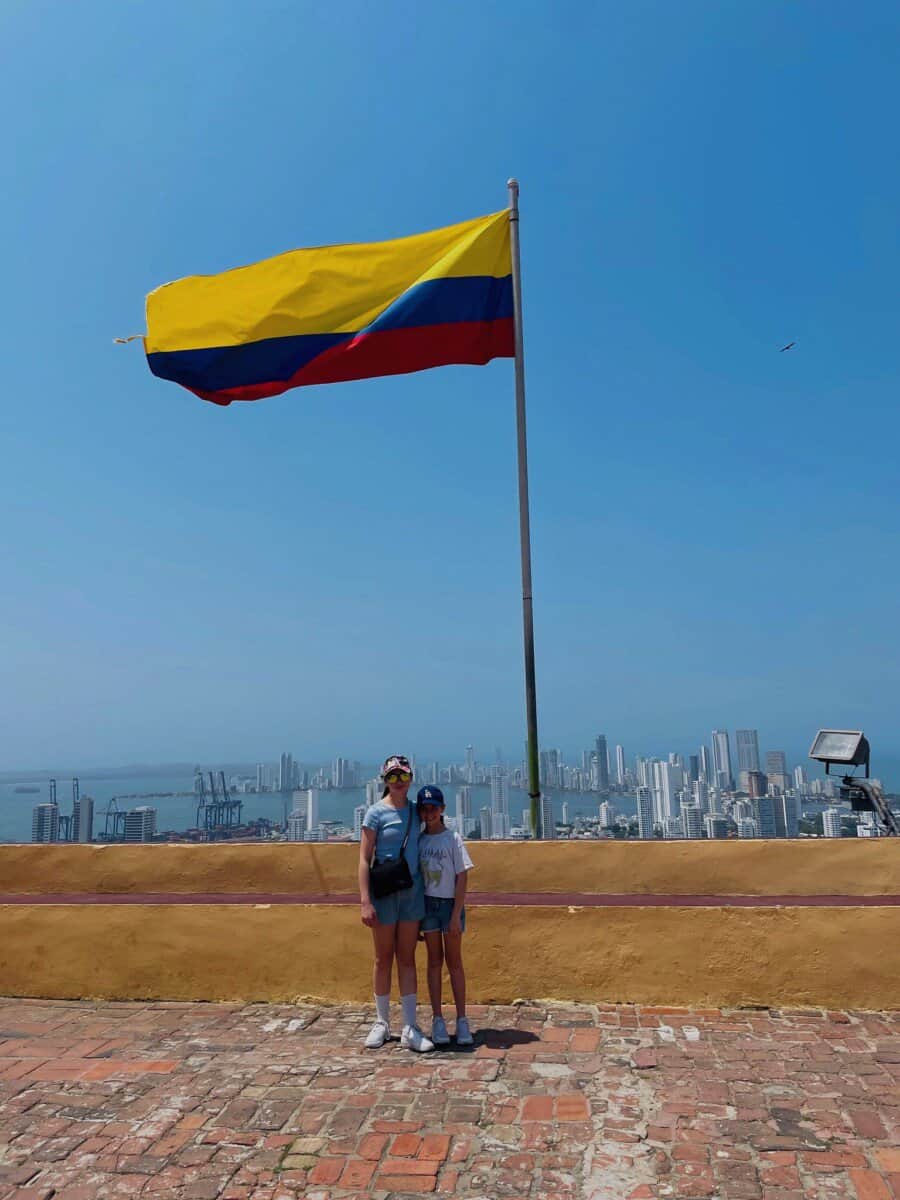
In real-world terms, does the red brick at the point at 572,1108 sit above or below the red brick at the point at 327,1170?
above

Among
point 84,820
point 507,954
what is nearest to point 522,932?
point 507,954

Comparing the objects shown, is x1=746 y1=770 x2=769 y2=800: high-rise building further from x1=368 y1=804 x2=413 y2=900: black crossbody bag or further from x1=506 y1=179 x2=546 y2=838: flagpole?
x1=368 y1=804 x2=413 y2=900: black crossbody bag

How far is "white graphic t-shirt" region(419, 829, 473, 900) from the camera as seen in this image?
467 cm

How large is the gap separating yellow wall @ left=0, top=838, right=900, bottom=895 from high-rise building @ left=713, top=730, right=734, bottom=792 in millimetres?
33331

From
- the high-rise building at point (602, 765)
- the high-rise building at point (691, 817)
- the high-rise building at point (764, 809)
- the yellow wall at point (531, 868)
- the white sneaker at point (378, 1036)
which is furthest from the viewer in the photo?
the high-rise building at point (602, 765)

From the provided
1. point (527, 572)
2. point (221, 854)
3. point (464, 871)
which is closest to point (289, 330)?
point (527, 572)

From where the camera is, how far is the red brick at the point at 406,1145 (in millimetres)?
3230

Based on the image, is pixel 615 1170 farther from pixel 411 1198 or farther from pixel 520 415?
pixel 520 415

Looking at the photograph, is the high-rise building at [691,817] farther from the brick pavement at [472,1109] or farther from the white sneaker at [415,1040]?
the white sneaker at [415,1040]

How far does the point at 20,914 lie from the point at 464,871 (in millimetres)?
3452

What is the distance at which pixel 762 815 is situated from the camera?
62.5 ft

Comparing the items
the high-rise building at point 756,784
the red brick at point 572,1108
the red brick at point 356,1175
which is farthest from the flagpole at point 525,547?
the high-rise building at point 756,784

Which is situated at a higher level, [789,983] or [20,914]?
[20,914]

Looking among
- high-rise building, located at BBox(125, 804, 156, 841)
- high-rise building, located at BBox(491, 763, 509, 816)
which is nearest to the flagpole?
high-rise building, located at BBox(125, 804, 156, 841)
